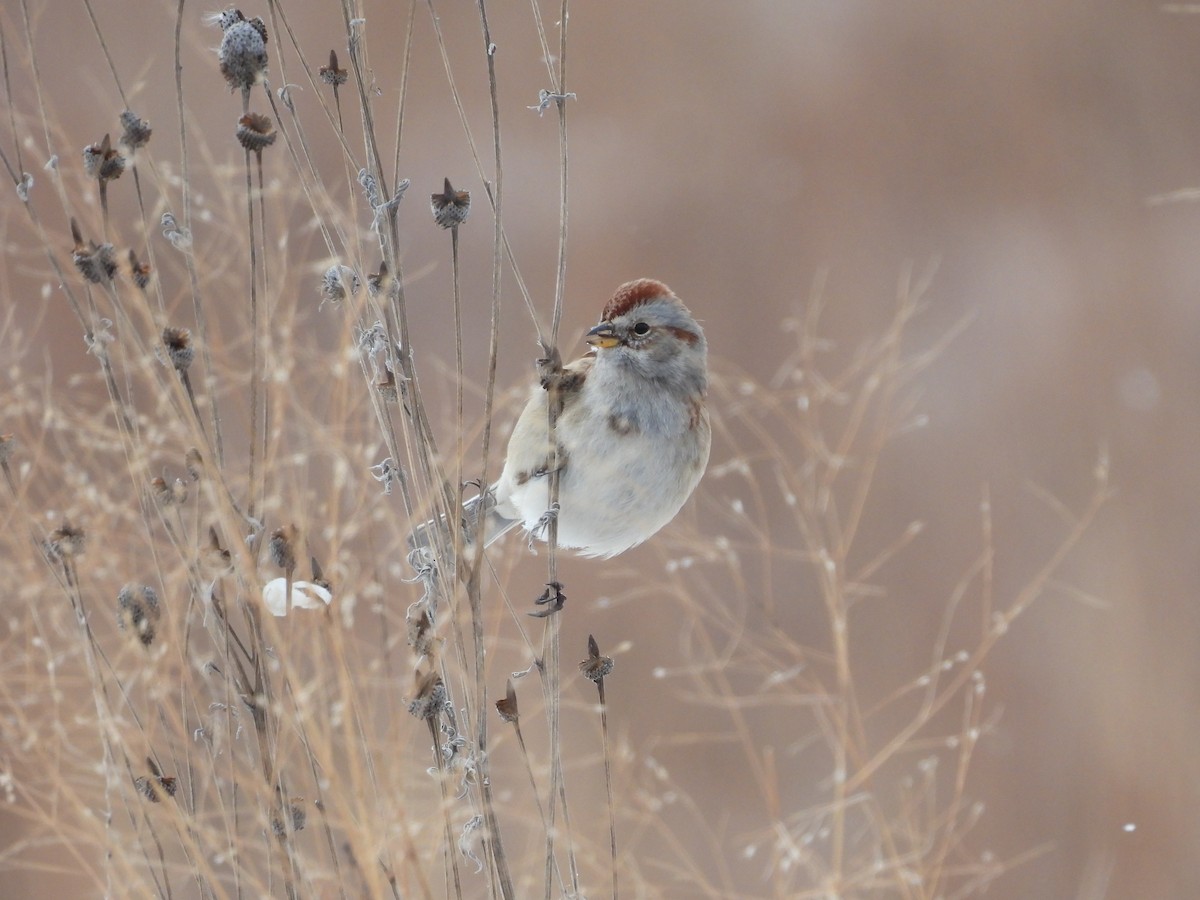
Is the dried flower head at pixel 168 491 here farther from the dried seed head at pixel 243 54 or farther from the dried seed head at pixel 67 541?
the dried seed head at pixel 243 54

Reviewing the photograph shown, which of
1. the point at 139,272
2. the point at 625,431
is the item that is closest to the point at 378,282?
the point at 139,272

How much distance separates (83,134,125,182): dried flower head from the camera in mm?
659

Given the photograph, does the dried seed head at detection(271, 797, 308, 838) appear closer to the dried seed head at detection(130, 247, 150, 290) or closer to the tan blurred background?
the dried seed head at detection(130, 247, 150, 290)

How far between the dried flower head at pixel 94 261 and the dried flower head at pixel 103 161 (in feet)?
0.13

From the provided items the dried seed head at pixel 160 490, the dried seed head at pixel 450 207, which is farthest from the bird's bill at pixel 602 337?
the dried seed head at pixel 160 490

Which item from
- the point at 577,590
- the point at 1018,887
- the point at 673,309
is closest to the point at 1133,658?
the point at 1018,887

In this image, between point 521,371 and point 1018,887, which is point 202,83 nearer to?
point 521,371

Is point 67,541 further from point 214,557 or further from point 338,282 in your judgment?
point 338,282

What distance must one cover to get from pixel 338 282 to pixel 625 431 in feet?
1.63

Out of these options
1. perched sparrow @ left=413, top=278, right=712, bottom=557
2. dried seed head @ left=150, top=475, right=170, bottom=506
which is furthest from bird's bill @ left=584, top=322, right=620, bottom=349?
dried seed head @ left=150, top=475, right=170, bottom=506

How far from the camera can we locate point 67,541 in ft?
2.33

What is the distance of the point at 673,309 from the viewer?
1230mm

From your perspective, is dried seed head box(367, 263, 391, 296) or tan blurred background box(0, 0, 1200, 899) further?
tan blurred background box(0, 0, 1200, 899)

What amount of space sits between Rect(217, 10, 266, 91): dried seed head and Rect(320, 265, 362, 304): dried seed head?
4.8 inches
